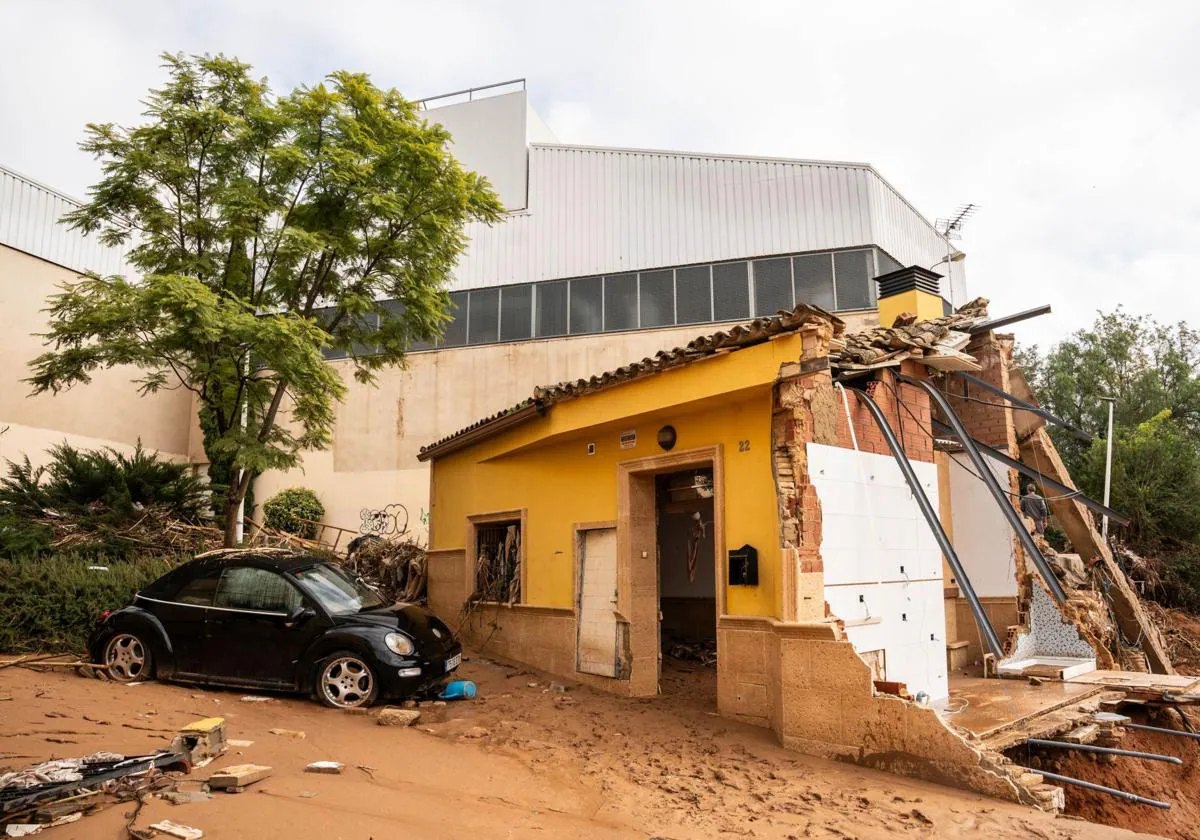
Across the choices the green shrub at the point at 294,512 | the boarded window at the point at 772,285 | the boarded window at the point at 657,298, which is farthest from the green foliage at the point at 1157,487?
the green shrub at the point at 294,512

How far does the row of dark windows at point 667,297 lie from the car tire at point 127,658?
10.9m

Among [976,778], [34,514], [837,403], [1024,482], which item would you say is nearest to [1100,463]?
[1024,482]

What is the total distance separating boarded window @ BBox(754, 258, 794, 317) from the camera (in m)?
19.0

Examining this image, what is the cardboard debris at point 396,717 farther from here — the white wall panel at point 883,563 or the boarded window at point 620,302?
the boarded window at point 620,302

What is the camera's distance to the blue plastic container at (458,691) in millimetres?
8922

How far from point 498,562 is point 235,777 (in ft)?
24.9

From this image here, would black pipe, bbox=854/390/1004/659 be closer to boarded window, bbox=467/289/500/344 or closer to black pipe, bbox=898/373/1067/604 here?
black pipe, bbox=898/373/1067/604

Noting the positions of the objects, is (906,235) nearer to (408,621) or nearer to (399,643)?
(408,621)

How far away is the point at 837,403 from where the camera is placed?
7.95 meters

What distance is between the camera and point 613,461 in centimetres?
991

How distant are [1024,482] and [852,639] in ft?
49.7

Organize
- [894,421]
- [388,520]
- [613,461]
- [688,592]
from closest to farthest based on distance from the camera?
1. [894,421]
2. [613,461]
3. [688,592]
4. [388,520]

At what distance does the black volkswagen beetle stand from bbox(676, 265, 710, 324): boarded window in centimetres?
1232

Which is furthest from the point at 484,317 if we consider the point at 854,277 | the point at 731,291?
the point at 854,277
